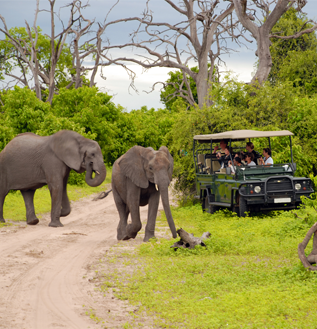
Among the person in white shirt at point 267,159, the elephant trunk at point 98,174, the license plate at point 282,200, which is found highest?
the person in white shirt at point 267,159

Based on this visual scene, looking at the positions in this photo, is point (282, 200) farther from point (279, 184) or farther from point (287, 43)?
point (287, 43)

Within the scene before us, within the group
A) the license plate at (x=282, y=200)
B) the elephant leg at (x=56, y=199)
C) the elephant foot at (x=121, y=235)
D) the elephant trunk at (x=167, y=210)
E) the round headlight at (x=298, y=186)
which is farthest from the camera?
the elephant leg at (x=56, y=199)

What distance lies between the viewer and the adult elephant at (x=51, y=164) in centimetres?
1297

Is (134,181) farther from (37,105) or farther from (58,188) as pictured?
(37,105)

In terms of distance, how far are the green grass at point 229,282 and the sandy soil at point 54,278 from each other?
41 centimetres

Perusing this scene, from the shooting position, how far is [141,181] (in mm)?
9727

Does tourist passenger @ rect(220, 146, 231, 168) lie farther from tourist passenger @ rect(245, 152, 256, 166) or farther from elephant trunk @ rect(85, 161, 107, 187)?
elephant trunk @ rect(85, 161, 107, 187)

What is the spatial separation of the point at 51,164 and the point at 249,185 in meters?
5.30

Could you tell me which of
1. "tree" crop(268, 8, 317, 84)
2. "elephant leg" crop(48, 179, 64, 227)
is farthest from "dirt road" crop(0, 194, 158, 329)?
"tree" crop(268, 8, 317, 84)

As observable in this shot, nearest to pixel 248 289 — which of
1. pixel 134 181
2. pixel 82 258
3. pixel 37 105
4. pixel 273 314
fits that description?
pixel 273 314

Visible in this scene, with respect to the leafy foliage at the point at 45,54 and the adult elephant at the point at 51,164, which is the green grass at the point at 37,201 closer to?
the adult elephant at the point at 51,164

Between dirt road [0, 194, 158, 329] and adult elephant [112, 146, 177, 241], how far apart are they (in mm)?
778

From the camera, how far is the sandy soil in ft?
17.8

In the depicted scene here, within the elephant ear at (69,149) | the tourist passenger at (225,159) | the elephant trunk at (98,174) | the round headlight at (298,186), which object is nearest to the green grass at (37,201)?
the elephant ear at (69,149)
